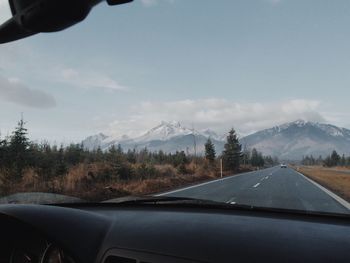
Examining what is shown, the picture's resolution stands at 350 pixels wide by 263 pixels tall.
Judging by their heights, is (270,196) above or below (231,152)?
below

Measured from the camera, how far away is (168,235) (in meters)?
2.58

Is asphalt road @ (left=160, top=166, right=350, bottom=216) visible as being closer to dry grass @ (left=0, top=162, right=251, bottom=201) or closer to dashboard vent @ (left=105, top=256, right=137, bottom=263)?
dry grass @ (left=0, top=162, right=251, bottom=201)

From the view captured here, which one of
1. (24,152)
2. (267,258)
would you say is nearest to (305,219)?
(267,258)

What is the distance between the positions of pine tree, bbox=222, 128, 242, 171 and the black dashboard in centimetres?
6513

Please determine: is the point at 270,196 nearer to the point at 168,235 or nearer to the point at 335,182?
the point at 168,235

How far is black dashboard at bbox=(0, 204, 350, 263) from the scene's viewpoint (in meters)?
2.26

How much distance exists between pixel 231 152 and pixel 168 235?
7533 cm

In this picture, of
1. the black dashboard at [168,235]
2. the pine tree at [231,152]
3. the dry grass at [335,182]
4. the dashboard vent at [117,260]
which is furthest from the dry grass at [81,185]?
the pine tree at [231,152]

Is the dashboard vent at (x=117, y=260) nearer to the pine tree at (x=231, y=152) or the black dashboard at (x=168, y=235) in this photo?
the black dashboard at (x=168, y=235)

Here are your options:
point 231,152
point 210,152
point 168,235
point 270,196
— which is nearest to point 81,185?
point 270,196

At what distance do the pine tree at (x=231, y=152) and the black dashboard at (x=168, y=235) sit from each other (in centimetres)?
6513

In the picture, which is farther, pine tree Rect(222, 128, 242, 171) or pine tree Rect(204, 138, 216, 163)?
pine tree Rect(222, 128, 242, 171)

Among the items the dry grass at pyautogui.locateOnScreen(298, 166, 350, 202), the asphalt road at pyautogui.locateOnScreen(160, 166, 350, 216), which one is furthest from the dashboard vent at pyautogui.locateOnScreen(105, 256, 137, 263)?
the dry grass at pyautogui.locateOnScreen(298, 166, 350, 202)

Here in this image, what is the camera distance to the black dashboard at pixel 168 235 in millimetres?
2262
